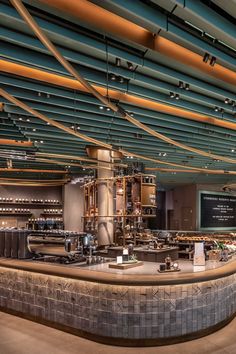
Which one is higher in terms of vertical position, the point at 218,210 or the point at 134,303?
the point at 218,210

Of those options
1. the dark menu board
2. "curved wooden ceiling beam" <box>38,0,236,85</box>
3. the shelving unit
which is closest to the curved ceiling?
"curved wooden ceiling beam" <box>38,0,236,85</box>

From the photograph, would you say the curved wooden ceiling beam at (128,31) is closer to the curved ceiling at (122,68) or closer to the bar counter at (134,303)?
the curved ceiling at (122,68)

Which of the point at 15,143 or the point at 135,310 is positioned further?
the point at 15,143

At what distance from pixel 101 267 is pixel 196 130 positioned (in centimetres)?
520

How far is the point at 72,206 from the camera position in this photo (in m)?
14.9

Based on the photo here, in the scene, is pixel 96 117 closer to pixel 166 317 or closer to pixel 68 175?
pixel 166 317

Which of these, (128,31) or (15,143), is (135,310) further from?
(15,143)

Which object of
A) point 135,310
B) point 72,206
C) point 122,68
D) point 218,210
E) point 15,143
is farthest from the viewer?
point 218,210

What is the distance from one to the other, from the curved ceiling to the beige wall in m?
5.73

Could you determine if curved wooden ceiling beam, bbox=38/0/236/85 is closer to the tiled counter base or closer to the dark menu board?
the tiled counter base

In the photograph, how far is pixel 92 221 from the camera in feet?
31.2

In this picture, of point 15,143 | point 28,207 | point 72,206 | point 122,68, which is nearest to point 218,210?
point 72,206

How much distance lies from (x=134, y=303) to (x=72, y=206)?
11.1m

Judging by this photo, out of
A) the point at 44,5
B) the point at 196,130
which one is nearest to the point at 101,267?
the point at 44,5
